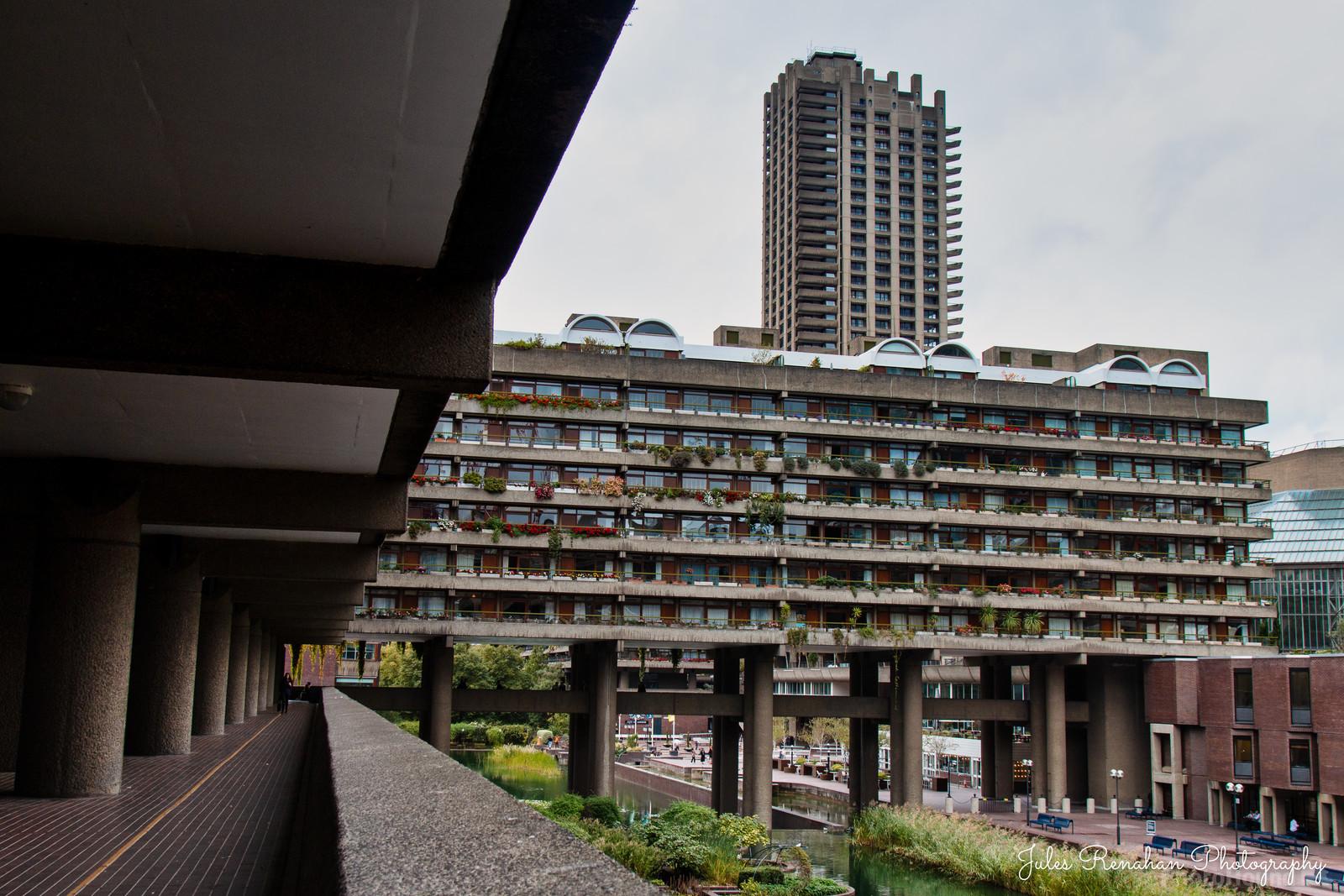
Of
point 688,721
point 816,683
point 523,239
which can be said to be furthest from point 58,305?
point 688,721

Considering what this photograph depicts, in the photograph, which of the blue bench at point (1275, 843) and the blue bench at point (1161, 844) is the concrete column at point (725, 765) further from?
the blue bench at point (1275, 843)

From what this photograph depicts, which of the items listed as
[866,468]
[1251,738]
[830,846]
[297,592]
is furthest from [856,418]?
[297,592]

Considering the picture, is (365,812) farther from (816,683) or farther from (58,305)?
(816,683)

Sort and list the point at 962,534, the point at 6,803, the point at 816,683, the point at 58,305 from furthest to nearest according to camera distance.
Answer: the point at 816,683
the point at 962,534
the point at 6,803
the point at 58,305

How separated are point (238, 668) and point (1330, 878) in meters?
33.7

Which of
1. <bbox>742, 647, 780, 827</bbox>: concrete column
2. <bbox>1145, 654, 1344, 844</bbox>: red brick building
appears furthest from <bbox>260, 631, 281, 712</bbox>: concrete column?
<bbox>1145, 654, 1344, 844</bbox>: red brick building

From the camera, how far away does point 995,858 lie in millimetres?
38438

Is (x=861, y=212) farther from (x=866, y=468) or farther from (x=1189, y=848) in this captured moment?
(x=1189, y=848)

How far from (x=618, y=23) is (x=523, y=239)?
10.3 feet

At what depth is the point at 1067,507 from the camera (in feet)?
198

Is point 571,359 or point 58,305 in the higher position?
point 571,359

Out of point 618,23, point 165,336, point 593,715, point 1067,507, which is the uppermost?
point 1067,507

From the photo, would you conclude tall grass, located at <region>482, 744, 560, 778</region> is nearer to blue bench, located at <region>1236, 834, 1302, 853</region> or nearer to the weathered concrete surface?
blue bench, located at <region>1236, 834, 1302, 853</region>

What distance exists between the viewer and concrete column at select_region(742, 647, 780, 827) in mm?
53656
